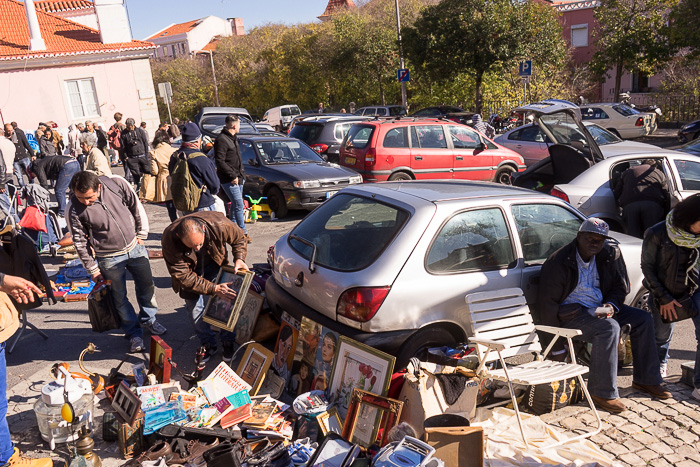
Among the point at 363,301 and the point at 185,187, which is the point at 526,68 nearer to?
the point at 185,187

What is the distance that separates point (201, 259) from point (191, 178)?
258 centimetres

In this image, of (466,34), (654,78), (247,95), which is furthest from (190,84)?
(654,78)

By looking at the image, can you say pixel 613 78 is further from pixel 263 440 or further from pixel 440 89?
pixel 263 440

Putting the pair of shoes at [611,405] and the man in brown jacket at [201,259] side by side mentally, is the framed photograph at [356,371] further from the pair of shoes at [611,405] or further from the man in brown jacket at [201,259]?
the pair of shoes at [611,405]

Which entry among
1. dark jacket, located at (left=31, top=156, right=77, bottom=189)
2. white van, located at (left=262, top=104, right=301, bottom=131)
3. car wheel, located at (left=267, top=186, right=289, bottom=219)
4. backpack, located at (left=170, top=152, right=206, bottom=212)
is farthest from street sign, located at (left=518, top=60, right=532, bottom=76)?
white van, located at (left=262, top=104, right=301, bottom=131)

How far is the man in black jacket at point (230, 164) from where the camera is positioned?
27.1 feet

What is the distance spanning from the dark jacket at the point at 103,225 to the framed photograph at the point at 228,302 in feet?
3.30

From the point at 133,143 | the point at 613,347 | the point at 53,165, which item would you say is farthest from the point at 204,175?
the point at 133,143

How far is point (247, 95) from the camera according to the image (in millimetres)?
41281

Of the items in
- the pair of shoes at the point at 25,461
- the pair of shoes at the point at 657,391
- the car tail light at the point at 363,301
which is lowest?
the pair of shoes at the point at 657,391

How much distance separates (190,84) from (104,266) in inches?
1697

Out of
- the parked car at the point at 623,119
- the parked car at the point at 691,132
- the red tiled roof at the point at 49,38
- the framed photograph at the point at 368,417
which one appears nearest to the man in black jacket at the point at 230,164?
the framed photograph at the point at 368,417

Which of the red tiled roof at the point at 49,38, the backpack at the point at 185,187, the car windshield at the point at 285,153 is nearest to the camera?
the backpack at the point at 185,187

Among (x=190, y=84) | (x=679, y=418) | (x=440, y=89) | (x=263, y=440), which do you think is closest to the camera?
(x=263, y=440)
